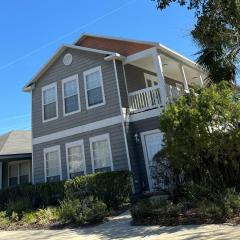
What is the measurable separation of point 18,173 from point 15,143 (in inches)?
95.8

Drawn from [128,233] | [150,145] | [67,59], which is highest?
[67,59]

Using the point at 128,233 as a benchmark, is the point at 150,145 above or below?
above

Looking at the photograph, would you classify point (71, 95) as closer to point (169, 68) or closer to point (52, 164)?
point (52, 164)

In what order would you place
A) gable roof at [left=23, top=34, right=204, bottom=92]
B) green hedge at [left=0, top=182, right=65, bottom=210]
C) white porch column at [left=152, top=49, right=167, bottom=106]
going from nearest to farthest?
green hedge at [left=0, top=182, right=65, bottom=210]
white porch column at [left=152, top=49, right=167, bottom=106]
gable roof at [left=23, top=34, right=204, bottom=92]

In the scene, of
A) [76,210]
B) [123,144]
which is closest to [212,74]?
[123,144]

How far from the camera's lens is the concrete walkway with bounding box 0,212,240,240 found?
8.20m

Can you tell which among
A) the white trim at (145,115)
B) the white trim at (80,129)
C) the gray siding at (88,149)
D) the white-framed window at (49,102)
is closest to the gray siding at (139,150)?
the white trim at (145,115)

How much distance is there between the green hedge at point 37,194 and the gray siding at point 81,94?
11.9 feet

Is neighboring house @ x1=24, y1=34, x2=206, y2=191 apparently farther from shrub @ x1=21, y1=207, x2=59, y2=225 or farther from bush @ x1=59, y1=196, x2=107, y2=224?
bush @ x1=59, y1=196, x2=107, y2=224

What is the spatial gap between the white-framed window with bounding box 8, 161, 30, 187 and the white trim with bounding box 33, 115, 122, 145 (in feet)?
17.2

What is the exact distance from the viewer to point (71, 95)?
1936 cm

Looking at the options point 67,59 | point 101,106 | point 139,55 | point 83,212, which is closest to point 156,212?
point 83,212

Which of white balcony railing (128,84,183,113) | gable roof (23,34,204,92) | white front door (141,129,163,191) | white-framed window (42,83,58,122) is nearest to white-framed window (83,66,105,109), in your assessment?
gable roof (23,34,204,92)

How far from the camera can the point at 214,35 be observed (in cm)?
1117
